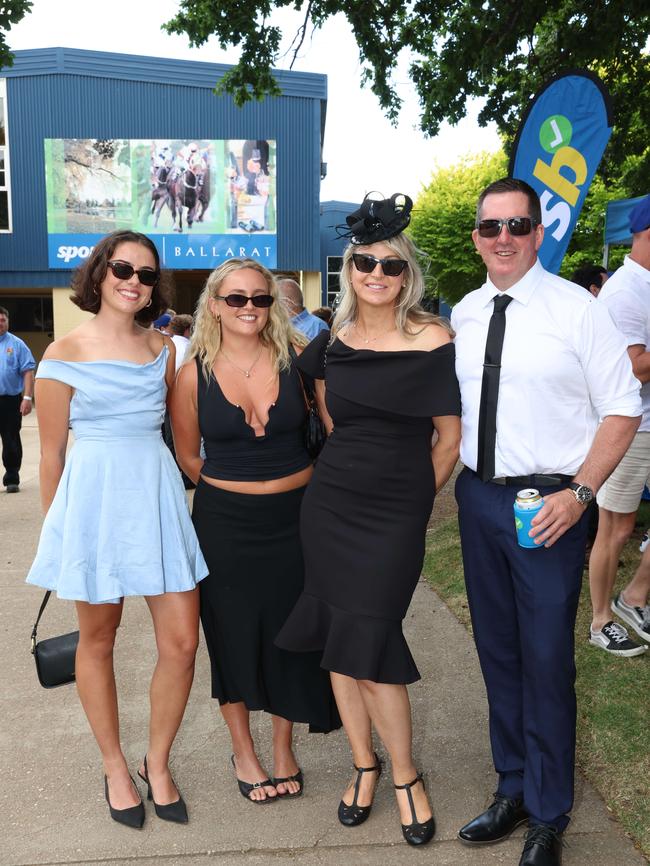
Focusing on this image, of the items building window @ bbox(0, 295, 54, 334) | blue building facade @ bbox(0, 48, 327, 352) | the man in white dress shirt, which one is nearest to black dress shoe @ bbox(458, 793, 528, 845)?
the man in white dress shirt

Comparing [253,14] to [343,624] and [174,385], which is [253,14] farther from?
[343,624]

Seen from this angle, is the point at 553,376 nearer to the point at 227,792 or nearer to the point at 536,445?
the point at 536,445

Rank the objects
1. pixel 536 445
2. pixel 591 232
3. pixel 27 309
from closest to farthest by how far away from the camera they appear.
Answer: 1. pixel 536 445
2. pixel 27 309
3. pixel 591 232

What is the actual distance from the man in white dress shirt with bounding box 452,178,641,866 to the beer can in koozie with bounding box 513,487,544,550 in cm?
2

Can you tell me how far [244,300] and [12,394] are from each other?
7.29m

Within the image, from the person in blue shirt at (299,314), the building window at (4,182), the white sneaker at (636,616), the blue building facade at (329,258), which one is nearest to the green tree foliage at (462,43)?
the person in blue shirt at (299,314)

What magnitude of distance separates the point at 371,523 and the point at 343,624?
1.22ft

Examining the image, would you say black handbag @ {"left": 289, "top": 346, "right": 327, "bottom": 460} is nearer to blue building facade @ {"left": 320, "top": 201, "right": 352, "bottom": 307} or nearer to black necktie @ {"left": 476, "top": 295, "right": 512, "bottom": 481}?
black necktie @ {"left": 476, "top": 295, "right": 512, "bottom": 481}

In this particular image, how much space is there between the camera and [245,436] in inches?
117

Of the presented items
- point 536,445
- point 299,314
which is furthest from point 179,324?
point 536,445

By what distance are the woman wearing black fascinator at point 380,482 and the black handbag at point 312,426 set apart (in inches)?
6.5

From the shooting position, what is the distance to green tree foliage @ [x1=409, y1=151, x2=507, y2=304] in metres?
36.1

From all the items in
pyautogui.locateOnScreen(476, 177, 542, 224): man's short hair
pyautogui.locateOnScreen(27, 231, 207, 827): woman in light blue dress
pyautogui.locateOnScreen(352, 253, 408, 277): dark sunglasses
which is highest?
pyautogui.locateOnScreen(476, 177, 542, 224): man's short hair

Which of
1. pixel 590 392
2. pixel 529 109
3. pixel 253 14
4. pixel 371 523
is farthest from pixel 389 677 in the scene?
pixel 253 14
